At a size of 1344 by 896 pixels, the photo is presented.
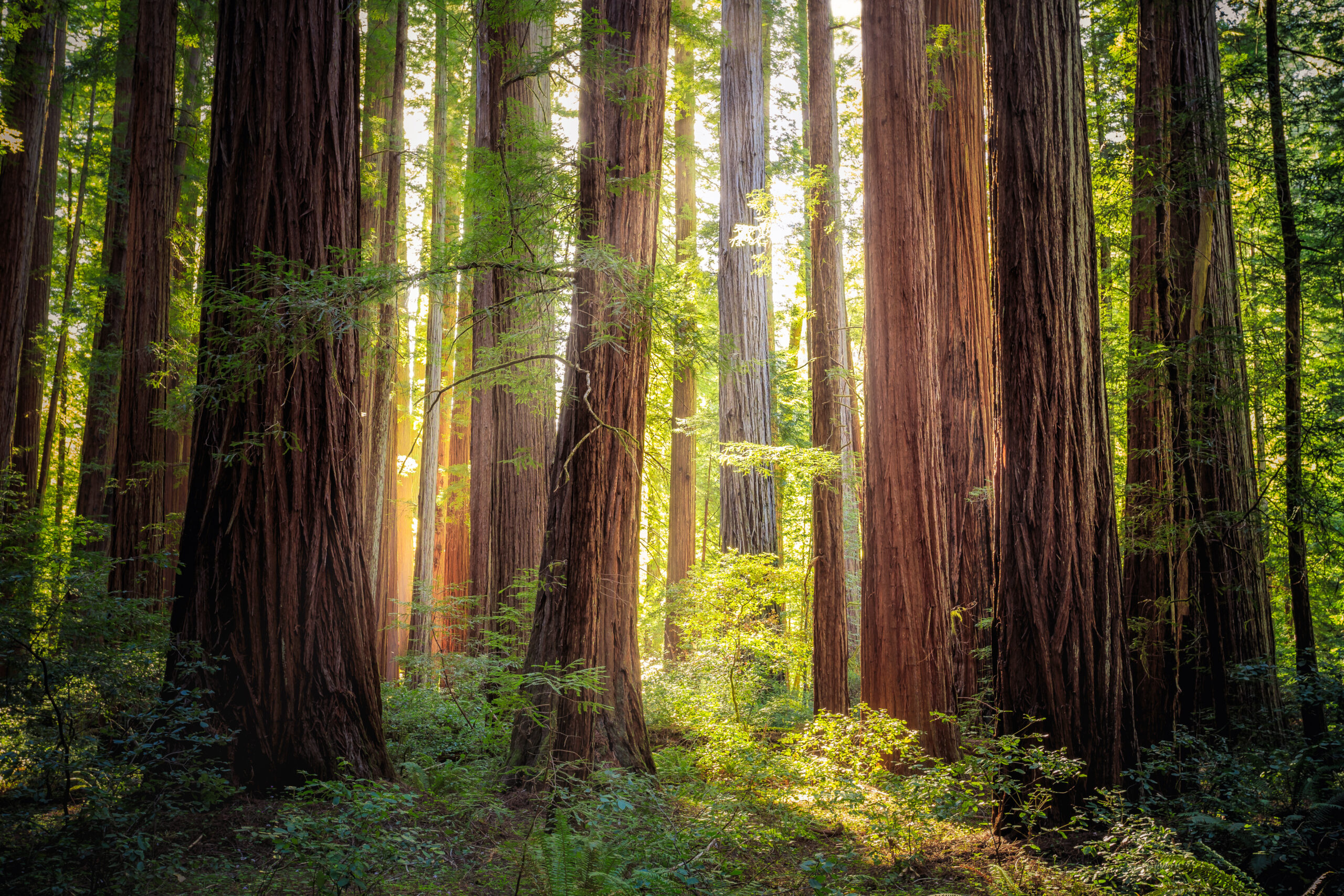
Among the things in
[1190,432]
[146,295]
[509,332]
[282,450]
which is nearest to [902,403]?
[1190,432]

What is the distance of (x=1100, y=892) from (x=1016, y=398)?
9.12 feet

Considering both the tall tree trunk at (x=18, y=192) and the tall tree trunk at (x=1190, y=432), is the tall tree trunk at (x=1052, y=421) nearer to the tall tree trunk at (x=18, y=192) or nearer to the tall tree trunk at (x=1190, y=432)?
the tall tree trunk at (x=1190, y=432)

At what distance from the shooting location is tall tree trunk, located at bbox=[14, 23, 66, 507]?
12.2 m

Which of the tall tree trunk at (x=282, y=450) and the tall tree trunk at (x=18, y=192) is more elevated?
the tall tree trunk at (x=18, y=192)

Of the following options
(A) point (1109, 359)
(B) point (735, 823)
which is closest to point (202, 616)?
(B) point (735, 823)

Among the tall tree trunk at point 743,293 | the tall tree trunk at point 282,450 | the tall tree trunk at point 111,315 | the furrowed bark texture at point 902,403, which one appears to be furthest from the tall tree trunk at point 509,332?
the tall tree trunk at point 111,315

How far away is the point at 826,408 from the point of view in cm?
972

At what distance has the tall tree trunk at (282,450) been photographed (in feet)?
15.9

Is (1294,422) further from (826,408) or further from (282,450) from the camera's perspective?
(282,450)

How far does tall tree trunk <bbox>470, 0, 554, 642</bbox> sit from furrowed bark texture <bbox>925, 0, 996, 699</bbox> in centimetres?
386

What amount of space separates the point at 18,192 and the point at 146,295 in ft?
8.19

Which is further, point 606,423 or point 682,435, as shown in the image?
point 682,435

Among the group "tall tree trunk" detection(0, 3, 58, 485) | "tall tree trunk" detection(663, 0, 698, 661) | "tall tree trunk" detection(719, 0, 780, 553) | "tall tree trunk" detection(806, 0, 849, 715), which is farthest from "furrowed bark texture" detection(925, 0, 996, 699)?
"tall tree trunk" detection(0, 3, 58, 485)

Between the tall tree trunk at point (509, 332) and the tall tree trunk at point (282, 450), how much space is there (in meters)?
1.35
